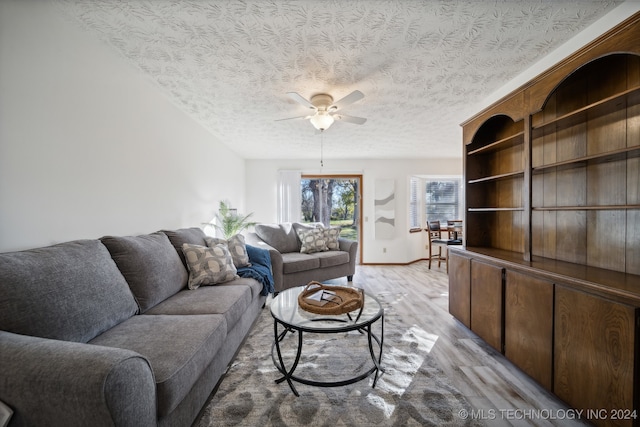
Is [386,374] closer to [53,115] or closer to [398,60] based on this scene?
[398,60]

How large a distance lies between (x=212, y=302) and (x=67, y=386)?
3.32 feet

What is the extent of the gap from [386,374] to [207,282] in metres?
1.64

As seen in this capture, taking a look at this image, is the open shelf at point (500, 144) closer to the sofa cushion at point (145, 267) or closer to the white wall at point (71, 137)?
the sofa cushion at point (145, 267)

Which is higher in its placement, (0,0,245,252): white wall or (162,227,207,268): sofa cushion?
(0,0,245,252): white wall

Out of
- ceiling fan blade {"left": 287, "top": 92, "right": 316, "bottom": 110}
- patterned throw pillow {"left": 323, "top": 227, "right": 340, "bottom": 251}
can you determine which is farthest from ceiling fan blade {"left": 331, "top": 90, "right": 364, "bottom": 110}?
patterned throw pillow {"left": 323, "top": 227, "right": 340, "bottom": 251}

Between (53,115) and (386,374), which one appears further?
(386,374)

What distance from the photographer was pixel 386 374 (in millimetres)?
1733

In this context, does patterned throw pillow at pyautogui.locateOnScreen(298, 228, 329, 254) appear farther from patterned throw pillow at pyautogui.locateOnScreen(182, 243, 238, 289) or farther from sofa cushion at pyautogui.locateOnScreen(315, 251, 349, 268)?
patterned throw pillow at pyautogui.locateOnScreen(182, 243, 238, 289)

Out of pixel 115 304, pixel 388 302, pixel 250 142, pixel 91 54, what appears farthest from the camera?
pixel 250 142

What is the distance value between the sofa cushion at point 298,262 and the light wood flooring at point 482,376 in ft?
4.13

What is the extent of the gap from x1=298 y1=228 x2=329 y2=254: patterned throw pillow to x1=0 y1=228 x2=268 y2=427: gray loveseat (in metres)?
1.93

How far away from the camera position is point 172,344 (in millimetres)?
1213

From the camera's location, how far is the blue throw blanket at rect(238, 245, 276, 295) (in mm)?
2535

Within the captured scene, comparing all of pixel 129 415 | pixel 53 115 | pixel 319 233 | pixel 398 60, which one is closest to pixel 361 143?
pixel 319 233
